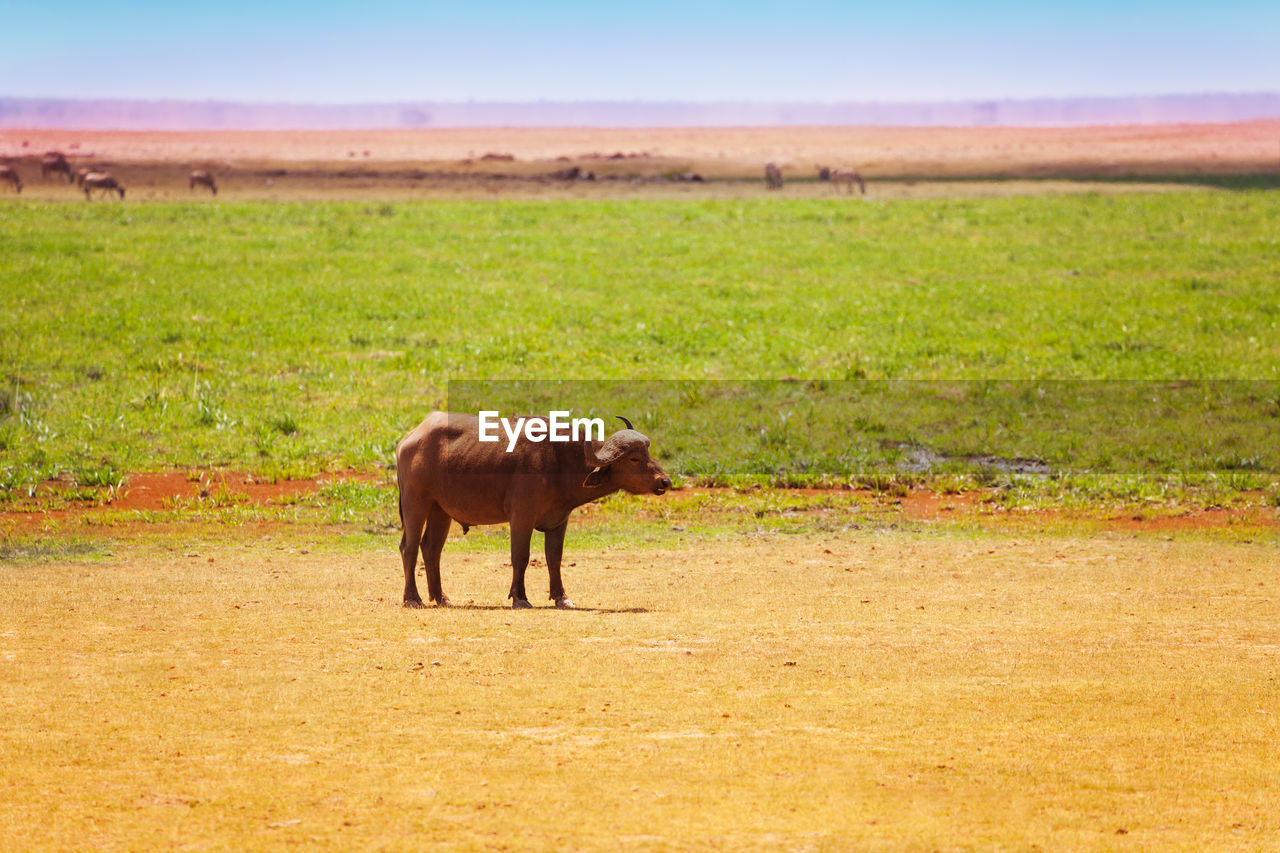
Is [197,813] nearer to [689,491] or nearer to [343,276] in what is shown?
[689,491]

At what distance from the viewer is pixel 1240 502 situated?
19.1 meters

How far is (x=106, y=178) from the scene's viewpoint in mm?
58000

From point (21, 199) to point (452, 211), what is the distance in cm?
1702

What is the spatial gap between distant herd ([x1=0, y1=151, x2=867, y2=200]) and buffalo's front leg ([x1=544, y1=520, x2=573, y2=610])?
47.9 meters

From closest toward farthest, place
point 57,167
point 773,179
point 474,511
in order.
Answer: point 474,511 → point 57,167 → point 773,179

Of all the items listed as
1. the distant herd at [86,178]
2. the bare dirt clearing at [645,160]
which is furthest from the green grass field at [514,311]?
the bare dirt clearing at [645,160]

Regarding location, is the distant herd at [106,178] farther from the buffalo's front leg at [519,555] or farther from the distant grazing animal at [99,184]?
the buffalo's front leg at [519,555]

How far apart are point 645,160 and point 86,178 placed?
43.5m

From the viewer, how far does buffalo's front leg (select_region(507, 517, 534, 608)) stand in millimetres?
12531

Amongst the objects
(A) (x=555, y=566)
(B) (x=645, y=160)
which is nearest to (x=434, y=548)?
(A) (x=555, y=566)

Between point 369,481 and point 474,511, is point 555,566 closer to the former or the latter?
point 474,511

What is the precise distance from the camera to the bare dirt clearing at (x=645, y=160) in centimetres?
6569

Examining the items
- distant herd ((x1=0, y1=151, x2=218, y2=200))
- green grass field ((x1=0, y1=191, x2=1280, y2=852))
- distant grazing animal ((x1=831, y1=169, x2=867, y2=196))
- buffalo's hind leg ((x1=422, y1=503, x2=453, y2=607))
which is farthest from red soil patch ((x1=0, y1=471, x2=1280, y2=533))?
distant grazing animal ((x1=831, y1=169, x2=867, y2=196))

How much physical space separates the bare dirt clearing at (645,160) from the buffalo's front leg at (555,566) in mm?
48133
